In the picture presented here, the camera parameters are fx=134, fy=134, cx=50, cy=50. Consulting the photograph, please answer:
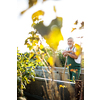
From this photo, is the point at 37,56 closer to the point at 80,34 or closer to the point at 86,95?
the point at 80,34

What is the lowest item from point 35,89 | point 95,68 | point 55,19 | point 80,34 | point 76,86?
point 35,89

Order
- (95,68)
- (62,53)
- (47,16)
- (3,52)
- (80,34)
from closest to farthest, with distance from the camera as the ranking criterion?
(95,68) → (80,34) → (62,53) → (47,16) → (3,52)

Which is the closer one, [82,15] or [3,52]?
[82,15]

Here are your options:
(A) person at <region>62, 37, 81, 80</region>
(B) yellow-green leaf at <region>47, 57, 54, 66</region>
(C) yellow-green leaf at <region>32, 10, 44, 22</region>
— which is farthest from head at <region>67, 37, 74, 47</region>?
(C) yellow-green leaf at <region>32, 10, 44, 22</region>

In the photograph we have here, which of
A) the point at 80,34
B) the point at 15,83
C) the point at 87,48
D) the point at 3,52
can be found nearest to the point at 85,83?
the point at 87,48

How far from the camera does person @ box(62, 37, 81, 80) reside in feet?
5.02

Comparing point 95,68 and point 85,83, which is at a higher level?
point 95,68

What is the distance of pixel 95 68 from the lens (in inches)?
55.6

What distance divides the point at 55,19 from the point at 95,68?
0.76 metres

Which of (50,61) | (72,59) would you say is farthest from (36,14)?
(72,59)

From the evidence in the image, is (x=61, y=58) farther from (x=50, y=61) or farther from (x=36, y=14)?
(x=36, y=14)

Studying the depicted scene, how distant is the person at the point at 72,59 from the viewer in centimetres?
153

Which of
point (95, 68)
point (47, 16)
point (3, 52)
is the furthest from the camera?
point (3, 52)

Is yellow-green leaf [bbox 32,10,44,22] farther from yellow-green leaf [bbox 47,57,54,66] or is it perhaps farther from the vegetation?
yellow-green leaf [bbox 47,57,54,66]
